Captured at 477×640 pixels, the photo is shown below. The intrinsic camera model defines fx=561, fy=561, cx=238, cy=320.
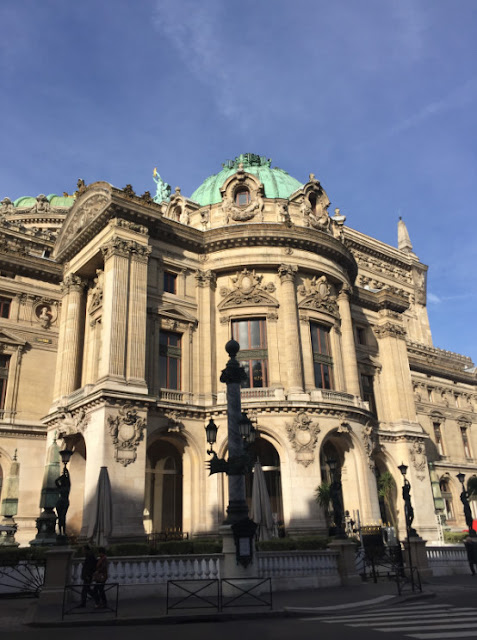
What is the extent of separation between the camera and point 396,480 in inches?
1628

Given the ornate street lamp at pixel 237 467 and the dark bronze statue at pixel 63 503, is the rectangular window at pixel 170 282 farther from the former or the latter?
the ornate street lamp at pixel 237 467

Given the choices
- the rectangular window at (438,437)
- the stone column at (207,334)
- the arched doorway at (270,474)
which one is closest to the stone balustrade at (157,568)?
the arched doorway at (270,474)

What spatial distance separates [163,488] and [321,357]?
42.5 ft

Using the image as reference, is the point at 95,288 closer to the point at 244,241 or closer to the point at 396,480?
the point at 244,241

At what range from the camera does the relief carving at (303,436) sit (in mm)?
32062

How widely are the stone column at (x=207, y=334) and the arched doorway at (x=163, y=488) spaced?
391 cm

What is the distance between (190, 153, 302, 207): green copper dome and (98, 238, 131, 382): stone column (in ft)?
40.0

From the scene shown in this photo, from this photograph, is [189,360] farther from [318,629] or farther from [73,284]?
[318,629]

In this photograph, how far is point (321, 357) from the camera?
121 feet

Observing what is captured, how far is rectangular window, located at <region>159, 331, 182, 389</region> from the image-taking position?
33688mm

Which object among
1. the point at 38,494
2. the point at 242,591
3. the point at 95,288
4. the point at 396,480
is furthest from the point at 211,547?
the point at 396,480

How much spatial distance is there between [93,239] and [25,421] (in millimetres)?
12023

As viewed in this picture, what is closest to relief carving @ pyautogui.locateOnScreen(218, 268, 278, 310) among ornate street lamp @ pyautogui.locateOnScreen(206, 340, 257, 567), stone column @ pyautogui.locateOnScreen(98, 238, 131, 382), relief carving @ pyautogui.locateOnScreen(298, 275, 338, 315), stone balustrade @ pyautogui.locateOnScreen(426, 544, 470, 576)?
relief carving @ pyautogui.locateOnScreen(298, 275, 338, 315)

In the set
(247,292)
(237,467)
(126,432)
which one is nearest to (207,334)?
Answer: (247,292)
